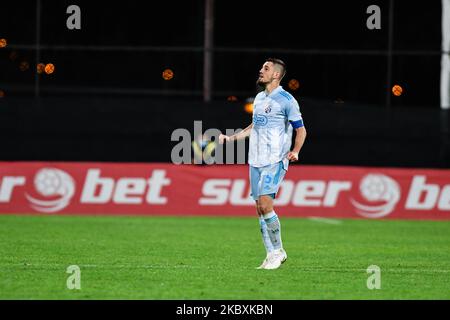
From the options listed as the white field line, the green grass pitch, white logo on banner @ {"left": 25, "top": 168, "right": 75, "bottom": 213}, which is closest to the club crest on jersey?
the green grass pitch

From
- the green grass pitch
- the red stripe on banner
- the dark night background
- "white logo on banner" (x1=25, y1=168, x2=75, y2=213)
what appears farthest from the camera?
the dark night background

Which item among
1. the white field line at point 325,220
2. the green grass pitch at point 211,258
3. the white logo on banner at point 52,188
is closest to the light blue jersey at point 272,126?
the green grass pitch at point 211,258

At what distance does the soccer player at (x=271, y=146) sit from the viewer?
12.2 metres

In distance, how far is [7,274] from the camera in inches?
455

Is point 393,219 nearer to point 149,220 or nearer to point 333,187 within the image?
point 333,187

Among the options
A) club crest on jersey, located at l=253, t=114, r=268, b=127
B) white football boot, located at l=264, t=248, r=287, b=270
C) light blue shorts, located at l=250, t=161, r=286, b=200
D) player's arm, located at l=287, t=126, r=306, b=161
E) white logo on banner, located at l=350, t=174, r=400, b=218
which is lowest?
white logo on banner, located at l=350, t=174, r=400, b=218

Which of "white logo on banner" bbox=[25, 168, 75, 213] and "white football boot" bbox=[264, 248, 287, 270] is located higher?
"white football boot" bbox=[264, 248, 287, 270]

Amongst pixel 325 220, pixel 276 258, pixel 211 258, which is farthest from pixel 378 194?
pixel 276 258

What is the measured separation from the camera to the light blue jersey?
481 inches

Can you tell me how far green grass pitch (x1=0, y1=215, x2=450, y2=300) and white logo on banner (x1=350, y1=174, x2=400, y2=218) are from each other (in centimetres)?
79

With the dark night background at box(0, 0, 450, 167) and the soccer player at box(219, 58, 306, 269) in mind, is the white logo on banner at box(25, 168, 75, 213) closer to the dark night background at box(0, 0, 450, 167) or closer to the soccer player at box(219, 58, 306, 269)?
the dark night background at box(0, 0, 450, 167)

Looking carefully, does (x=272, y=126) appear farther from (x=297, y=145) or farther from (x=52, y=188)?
(x=52, y=188)

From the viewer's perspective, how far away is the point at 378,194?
2245 centimetres
